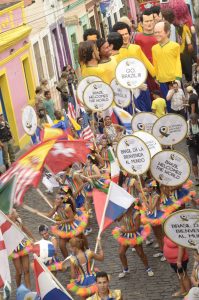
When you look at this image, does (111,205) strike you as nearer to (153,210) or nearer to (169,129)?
Answer: (153,210)

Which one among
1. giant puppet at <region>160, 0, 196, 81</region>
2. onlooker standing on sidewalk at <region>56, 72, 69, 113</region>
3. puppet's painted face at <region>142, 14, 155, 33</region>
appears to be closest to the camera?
puppet's painted face at <region>142, 14, 155, 33</region>

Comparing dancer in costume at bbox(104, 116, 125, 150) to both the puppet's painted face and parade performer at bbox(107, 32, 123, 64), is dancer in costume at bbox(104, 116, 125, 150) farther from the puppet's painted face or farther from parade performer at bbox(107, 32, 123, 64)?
the puppet's painted face

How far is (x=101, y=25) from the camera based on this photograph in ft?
130

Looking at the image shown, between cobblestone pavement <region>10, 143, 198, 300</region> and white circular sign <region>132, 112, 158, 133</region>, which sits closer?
cobblestone pavement <region>10, 143, 198, 300</region>

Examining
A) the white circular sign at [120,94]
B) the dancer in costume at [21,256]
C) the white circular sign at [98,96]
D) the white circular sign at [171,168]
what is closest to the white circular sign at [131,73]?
the white circular sign at [120,94]

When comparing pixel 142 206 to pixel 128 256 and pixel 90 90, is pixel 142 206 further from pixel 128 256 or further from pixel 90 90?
pixel 90 90

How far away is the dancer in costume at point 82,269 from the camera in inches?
364

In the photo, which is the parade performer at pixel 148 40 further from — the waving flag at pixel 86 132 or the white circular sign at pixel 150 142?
the white circular sign at pixel 150 142

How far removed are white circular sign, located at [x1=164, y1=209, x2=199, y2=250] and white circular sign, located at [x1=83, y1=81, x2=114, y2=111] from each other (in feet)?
20.3

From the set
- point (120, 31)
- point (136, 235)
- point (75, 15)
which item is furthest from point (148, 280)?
point (75, 15)

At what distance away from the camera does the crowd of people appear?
938 cm

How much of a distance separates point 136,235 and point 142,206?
0.51 meters

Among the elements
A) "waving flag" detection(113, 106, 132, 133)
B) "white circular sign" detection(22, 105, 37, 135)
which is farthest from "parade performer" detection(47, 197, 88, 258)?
"white circular sign" detection(22, 105, 37, 135)

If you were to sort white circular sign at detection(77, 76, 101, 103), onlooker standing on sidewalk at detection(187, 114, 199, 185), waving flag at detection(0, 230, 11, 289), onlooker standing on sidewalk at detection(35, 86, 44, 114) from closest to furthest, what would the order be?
waving flag at detection(0, 230, 11, 289), onlooker standing on sidewalk at detection(187, 114, 199, 185), white circular sign at detection(77, 76, 101, 103), onlooker standing on sidewalk at detection(35, 86, 44, 114)
